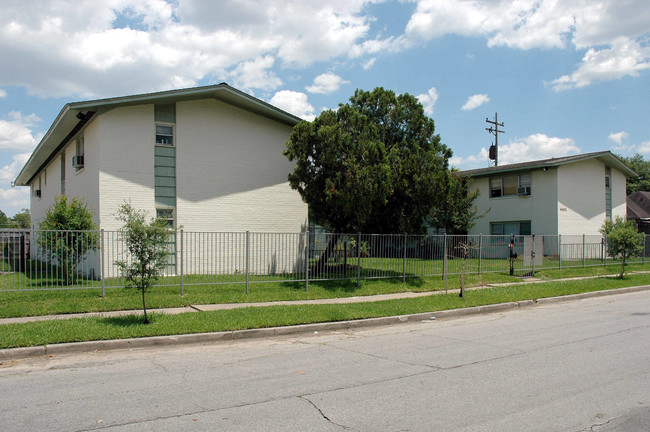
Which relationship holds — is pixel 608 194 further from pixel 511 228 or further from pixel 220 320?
pixel 220 320

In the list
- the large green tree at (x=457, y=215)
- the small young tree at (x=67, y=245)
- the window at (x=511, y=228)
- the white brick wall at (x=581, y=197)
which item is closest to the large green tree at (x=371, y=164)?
the small young tree at (x=67, y=245)

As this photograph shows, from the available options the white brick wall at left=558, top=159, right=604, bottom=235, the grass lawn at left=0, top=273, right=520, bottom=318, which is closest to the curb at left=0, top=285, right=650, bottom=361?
the grass lawn at left=0, top=273, right=520, bottom=318

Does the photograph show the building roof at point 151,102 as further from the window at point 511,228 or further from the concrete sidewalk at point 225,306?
the window at point 511,228

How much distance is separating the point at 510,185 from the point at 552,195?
2931 millimetres

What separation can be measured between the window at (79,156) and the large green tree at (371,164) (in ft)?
28.3

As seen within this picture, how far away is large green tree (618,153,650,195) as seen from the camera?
203ft

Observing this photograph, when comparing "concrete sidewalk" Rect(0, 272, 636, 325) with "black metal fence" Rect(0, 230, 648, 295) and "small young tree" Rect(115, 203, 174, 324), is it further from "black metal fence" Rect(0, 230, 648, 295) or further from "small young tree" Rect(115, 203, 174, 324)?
"small young tree" Rect(115, 203, 174, 324)

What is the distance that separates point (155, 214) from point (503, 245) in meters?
13.4

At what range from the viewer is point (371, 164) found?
580 inches

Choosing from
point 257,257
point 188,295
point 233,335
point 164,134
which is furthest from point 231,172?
point 233,335

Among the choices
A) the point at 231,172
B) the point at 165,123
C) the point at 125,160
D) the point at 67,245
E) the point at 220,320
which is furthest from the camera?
the point at 231,172

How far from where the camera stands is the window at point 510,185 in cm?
2920

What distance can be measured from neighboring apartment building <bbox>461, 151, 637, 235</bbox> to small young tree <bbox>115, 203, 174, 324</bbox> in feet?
77.0

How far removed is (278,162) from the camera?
1942cm
